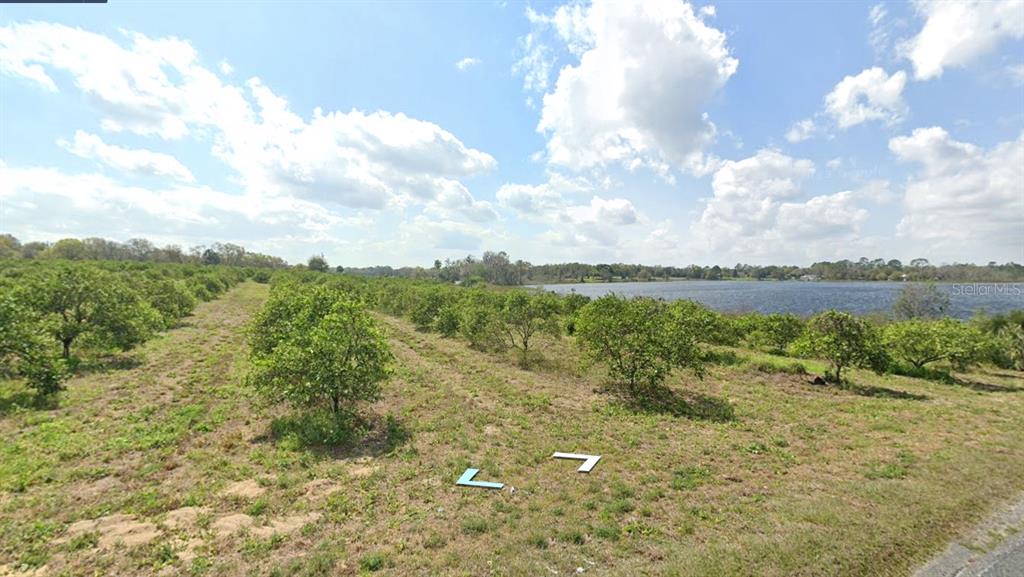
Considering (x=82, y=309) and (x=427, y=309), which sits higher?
(x=82, y=309)

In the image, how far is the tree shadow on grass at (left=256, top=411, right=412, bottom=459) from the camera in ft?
34.3

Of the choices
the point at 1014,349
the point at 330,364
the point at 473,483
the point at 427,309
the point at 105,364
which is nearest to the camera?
the point at 473,483

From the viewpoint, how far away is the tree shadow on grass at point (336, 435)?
34.3 feet

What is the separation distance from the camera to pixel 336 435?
1084cm

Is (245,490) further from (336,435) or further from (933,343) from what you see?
(933,343)

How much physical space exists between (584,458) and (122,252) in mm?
154059

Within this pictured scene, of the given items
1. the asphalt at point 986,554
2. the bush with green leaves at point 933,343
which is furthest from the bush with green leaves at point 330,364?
the bush with green leaves at point 933,343

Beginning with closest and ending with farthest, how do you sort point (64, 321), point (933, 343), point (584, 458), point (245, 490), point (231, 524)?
point (231, 524)
point (245, 490)
point (584, 458)
point (64, 321)
point (933, 343)

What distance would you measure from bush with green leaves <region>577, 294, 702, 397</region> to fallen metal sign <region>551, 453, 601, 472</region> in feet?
22.3

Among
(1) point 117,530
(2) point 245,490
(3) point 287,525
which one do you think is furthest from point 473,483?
(1) point 117,530

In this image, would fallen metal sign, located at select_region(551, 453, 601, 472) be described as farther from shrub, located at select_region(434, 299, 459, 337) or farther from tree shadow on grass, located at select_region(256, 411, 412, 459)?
shrub, located at select_region(434, 299, 459, 337)

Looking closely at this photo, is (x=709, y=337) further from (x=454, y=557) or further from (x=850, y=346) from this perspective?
(x=454, y=557)

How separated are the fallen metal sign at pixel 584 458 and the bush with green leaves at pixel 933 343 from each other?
71.4ft

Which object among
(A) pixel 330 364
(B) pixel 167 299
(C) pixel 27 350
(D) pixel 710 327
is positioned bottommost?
(D) pixel 710 327
